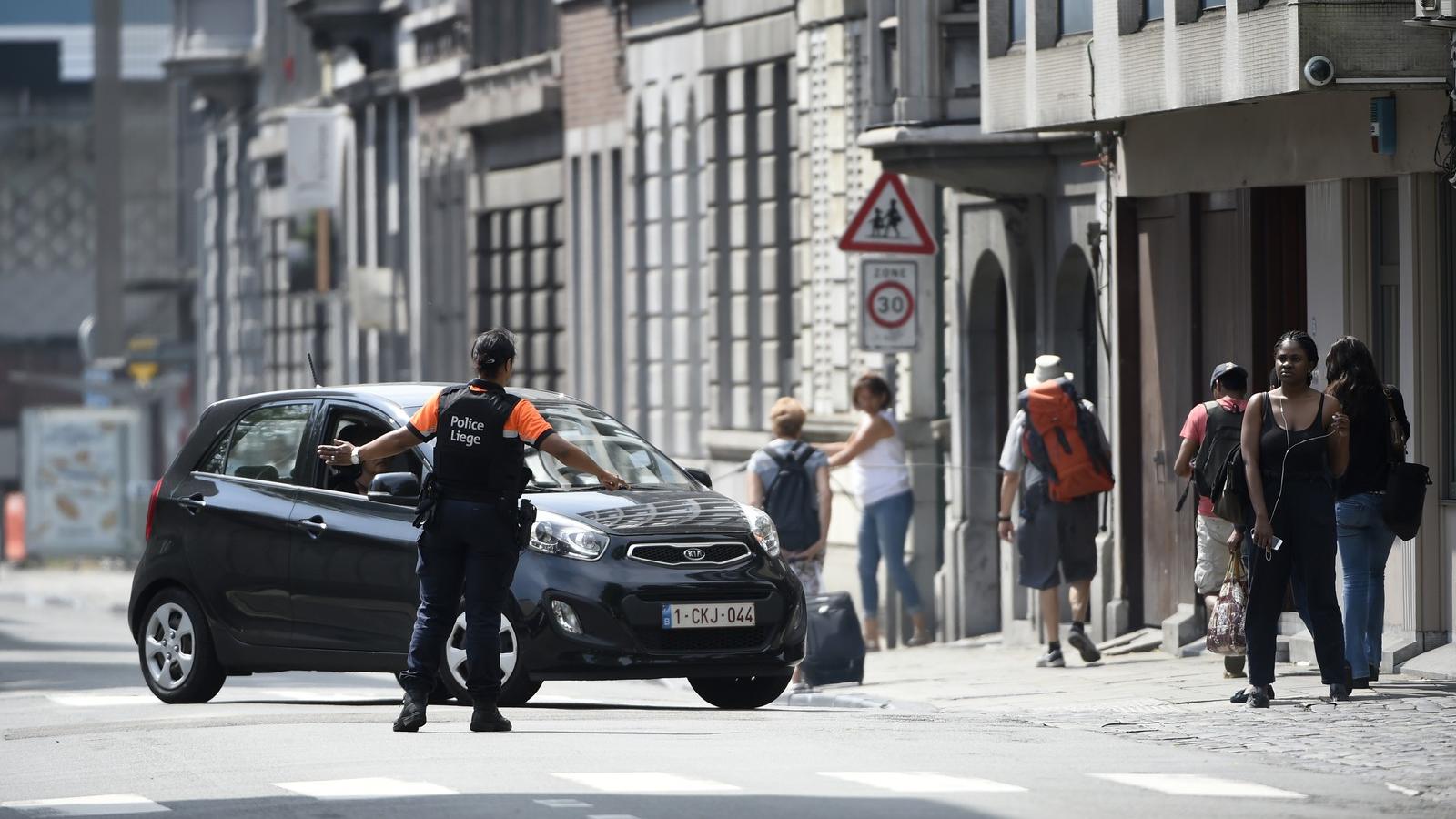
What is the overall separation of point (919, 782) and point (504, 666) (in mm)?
3723

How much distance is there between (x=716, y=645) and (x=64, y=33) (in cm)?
9757

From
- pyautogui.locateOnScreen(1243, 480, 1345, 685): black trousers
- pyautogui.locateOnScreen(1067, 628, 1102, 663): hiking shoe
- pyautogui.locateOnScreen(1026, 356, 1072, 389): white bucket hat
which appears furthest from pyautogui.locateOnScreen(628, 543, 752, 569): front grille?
pyautogui.locateOnScreen(1067, 628, 1102, 663): hiking shoe

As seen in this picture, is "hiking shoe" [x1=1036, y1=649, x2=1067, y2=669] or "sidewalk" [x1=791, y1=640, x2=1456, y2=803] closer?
"sidewalk" [x1=791, y1=640, x2=1456, y2=803]

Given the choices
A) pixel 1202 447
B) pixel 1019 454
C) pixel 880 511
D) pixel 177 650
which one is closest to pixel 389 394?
pixel 177 650

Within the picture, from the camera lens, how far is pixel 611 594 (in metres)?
15.6

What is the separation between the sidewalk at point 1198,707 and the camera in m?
13.8

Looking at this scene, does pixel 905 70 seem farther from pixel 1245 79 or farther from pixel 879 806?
pixel 879 806

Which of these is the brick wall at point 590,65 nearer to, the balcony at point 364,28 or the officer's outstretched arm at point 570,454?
the balcony at point 364,28

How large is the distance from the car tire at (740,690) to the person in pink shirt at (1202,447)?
2313mm

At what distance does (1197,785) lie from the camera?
12578mm

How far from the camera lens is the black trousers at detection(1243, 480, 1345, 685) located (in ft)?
51.5

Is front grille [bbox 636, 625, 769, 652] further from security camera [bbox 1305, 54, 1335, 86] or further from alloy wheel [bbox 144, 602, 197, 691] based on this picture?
security camera [bbox 1305, 54, 1335, 86]

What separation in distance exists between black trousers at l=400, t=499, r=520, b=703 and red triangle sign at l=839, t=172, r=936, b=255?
7.83m

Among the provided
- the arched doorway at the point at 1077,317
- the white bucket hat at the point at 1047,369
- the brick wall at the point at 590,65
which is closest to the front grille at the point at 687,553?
the white bucket hat at the point at 1047,369
